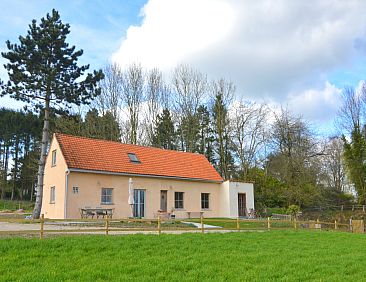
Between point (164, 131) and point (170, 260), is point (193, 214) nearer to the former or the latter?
point (164, 131)

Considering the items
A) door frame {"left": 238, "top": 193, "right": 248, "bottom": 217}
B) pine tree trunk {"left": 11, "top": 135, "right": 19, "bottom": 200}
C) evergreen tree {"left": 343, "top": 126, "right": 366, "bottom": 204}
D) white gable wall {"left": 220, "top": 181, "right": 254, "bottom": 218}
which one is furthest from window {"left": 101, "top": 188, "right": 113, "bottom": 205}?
pine tree trunk {"left": 11, "top": 135, "right": 19, "bottom": 200}

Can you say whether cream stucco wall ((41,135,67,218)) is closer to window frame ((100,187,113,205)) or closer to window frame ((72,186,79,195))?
window frame ((72,186,79,195))

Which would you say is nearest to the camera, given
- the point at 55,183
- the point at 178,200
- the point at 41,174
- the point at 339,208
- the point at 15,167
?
the point at 55,183

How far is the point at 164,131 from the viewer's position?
1603 inches

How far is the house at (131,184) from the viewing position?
22.4 m

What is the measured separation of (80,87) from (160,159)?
761 centimetres

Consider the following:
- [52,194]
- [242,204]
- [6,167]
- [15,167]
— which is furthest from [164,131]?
[6,167]

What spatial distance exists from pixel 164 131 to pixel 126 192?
56.0 feet

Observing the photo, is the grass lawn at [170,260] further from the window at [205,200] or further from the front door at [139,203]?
the window at [205,200]

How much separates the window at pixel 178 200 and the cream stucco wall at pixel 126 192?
0.83ft

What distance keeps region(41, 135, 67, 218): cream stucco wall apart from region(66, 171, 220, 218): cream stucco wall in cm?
66

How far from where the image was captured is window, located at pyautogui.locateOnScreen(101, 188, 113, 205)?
23281 millimetres

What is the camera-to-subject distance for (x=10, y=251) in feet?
29.2

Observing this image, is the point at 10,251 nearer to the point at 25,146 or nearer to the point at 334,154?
the point at 334,154
